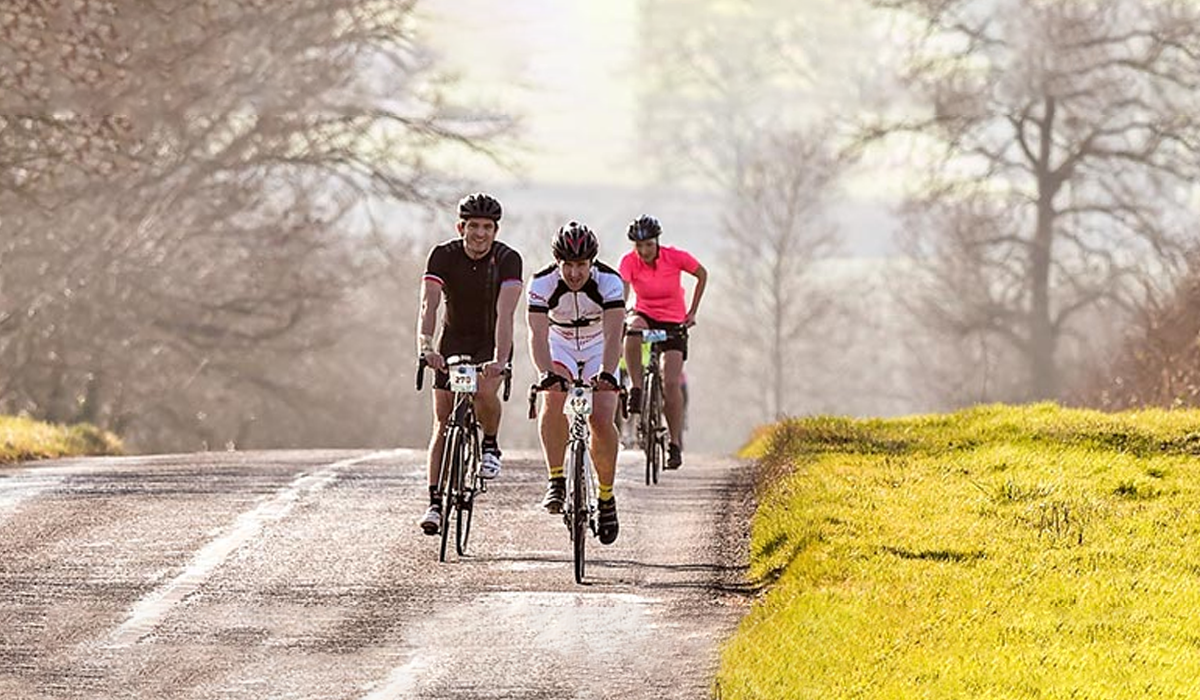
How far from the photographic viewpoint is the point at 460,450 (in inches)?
560

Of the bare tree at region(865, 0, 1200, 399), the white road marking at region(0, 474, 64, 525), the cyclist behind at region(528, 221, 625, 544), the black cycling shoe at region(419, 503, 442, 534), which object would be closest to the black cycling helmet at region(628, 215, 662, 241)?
the cyclist behind at region(528, 221, 625, 544)

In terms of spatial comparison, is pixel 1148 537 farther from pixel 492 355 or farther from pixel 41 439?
pixel 41 439

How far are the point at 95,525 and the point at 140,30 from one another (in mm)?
17507

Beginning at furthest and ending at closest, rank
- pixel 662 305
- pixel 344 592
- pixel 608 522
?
1. pixel 662 305
2. pixel 608 522
3. pixel 344 592

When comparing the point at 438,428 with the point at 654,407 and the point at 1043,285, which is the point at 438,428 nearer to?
the point at 654,407

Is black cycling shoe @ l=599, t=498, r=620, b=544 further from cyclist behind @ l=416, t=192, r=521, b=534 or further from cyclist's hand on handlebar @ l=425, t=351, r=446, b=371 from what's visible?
cyclist's hand on handlebar @ l=425, t=351, r=446, b=371

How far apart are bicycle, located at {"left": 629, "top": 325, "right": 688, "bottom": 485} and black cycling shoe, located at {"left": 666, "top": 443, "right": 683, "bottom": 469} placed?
0.31 ft

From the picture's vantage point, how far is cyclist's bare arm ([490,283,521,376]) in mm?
13906

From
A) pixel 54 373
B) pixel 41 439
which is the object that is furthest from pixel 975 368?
pixel 41 439

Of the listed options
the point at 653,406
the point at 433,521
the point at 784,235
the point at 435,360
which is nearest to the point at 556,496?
the point at 433,521

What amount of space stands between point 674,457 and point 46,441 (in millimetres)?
8361

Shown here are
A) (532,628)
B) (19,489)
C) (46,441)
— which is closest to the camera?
(532,628)

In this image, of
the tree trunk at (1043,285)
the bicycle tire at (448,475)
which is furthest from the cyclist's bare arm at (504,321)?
Result: the tree trunk at (1043,285)

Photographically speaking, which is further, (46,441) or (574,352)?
(46,441)
